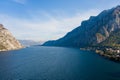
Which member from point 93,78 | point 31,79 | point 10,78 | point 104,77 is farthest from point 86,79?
point 10,78

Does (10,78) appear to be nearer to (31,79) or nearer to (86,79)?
(31,79)

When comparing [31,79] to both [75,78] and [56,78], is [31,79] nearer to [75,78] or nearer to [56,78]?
[56,78]

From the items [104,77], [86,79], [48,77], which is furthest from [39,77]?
[104,77]

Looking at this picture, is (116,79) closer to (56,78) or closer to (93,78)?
(93,78)

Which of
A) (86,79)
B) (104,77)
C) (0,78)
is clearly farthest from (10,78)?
(104,77)

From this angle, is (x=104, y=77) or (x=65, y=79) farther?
(x=104, y=77)

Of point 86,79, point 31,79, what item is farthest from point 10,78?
point 86,79

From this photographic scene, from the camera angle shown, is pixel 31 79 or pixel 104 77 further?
pixel 104 77
